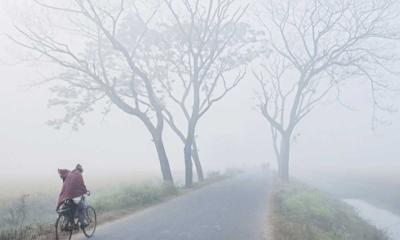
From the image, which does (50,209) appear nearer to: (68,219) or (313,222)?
(68,219)

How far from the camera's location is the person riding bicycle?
41.5 ft

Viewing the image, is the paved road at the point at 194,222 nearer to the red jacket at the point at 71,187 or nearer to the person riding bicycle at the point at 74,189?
the person riding bicycle at the point at 74,189

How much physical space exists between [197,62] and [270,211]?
14023 millimetres

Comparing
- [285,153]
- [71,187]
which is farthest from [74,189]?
[285,153]

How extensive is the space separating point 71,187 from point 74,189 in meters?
0.11

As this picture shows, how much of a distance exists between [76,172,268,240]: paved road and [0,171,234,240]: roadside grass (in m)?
0.92

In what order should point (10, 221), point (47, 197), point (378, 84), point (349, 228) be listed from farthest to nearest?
1. point (378, 84)
2. point (47, 197)
3. point (349, 228)
4. point (10, 221)

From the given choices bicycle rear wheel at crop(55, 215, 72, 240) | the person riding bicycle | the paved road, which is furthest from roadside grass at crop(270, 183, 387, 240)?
bicycle rear wheel at crop(55, 215, 72, 240)

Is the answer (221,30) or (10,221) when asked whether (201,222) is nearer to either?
(10,221)

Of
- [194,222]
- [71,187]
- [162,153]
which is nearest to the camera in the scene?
[71,187]

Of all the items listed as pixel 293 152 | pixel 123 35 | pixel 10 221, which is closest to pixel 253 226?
pixel 10 221

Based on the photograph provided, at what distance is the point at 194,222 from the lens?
16.4 meters

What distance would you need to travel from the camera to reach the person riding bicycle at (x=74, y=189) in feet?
41.5

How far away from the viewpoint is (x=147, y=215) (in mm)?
17953
